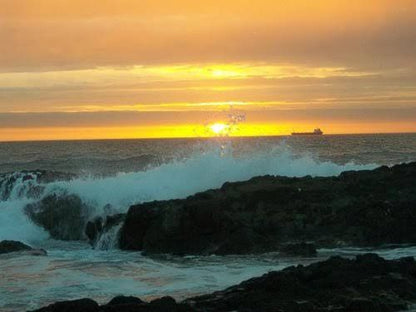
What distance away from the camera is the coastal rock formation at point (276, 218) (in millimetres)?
16625

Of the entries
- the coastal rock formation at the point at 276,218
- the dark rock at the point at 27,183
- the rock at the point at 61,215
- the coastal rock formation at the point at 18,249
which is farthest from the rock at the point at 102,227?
the dark rock at the point at 27,183

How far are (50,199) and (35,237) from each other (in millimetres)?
3080

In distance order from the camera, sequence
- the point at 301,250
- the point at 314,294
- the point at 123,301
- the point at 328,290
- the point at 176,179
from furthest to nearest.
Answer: the point at 176,179
the point at 301,250
the point at 328,290
the point at 314,294
the point at 123,301

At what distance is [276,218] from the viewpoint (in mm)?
17516

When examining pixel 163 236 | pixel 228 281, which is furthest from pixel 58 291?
pixel 163 236

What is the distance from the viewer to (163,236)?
56.5ft

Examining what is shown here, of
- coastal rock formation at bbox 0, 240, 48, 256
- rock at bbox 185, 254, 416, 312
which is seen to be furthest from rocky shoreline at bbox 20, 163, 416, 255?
rock at bbox 185, 254, 416, 312

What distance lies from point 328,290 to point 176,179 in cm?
1721

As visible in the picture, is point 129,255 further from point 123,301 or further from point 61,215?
point 61,215

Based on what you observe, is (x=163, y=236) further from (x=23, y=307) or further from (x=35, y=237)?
(x=35, y=237)

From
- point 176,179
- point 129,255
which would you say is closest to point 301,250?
point 129,255

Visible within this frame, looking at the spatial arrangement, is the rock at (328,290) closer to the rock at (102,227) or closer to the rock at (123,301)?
the rock at (123,301)

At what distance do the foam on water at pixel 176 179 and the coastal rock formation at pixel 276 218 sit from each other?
7483mm

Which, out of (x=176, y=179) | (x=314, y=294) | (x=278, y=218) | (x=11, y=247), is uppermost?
(x=176, y=179)
